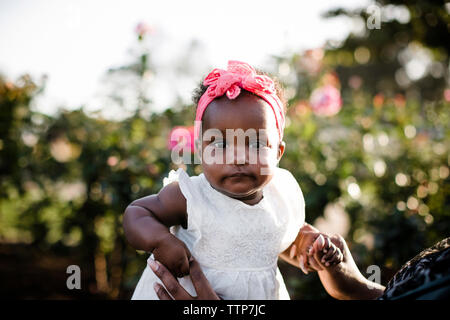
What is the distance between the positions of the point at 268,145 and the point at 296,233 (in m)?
0.39

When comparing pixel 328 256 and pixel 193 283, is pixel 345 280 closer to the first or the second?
pixel 328 256

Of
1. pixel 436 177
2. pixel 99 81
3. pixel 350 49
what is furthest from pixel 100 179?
pixel 350 49

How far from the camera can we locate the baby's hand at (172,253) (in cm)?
115

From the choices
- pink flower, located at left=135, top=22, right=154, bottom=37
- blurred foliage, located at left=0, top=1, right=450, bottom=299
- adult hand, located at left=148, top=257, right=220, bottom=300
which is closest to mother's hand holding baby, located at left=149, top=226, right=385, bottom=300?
adult hand, located at left=148, top=257, right=220, bottom=300

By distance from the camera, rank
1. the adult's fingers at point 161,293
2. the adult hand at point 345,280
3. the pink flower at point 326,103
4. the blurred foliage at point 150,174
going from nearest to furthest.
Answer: the adult's fingers at point 161,293, the adult hand at point 345,280, the blurred foliage at point 150,174, the pink flower at point 326,103

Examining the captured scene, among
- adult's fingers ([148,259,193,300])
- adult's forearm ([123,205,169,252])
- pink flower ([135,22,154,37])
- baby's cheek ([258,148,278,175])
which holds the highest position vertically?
pink flower ([135,22,154,37])

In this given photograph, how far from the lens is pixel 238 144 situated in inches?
48.6

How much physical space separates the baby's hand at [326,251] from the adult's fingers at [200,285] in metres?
0.37

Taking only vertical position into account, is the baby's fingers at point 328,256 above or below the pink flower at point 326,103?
below

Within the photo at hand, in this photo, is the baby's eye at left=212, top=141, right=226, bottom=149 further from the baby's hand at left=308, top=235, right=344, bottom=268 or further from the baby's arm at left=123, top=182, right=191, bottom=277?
the baby's hand at left=308, top=235, right=344, bottom=268

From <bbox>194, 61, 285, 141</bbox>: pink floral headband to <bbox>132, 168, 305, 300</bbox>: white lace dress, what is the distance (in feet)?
0.86

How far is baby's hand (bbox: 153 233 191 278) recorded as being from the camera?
3.76 feet

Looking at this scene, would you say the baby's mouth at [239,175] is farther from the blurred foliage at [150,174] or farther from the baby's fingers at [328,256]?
the blurred foliage at [150,174]

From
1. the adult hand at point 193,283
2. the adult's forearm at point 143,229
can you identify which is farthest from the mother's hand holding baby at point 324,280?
the adult's forearm at point 143,229
